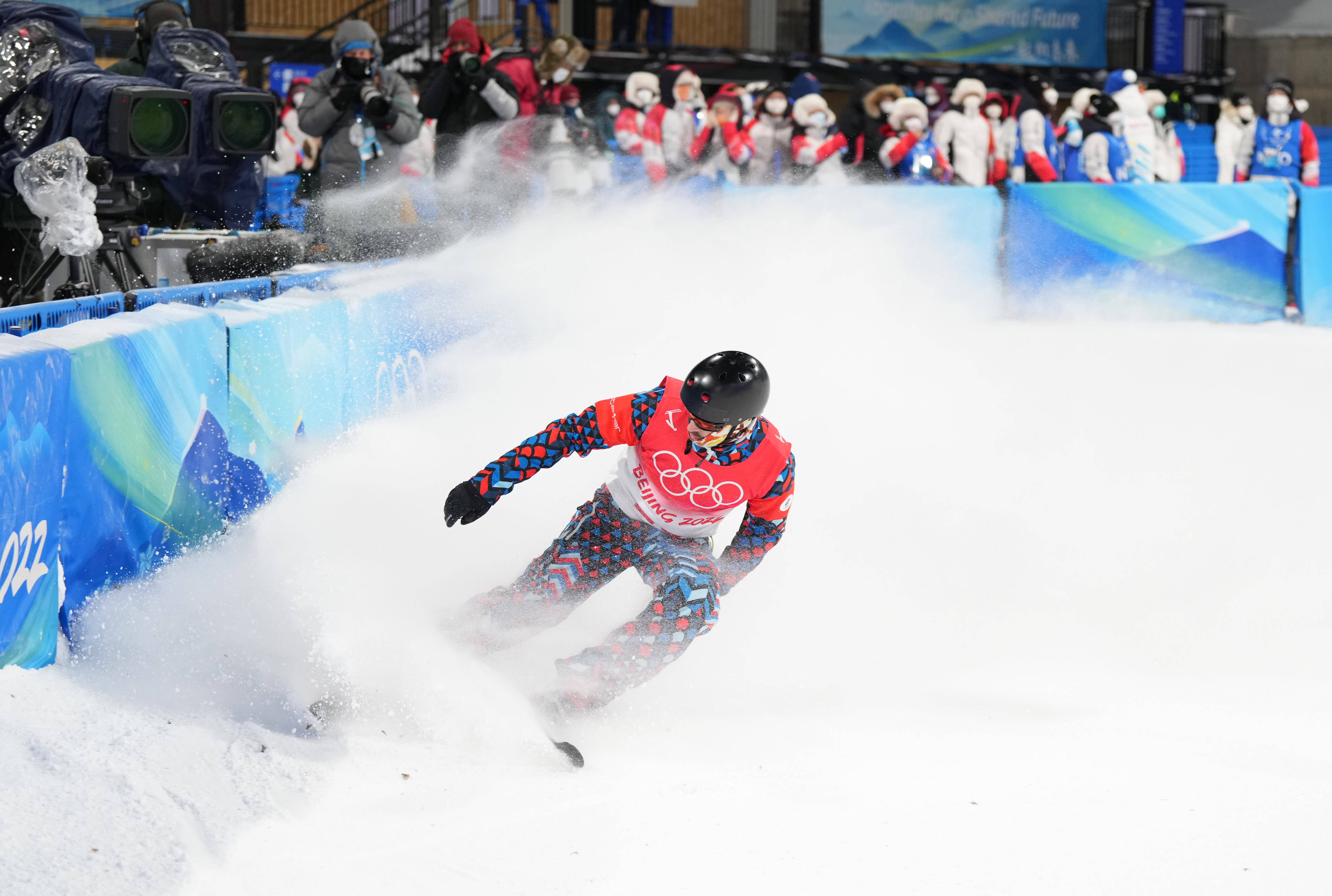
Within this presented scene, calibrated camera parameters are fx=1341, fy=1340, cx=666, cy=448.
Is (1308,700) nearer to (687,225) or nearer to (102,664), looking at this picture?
(102,664)

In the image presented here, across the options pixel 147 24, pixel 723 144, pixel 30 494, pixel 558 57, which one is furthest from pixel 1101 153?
pixel 30 494

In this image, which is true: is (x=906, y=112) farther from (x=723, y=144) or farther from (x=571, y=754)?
(x=571, y=754)

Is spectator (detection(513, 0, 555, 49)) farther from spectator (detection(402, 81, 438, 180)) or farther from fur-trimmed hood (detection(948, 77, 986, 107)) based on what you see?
spectator (detection(402, 81, 438, 180))

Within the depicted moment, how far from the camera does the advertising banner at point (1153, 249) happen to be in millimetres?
10555

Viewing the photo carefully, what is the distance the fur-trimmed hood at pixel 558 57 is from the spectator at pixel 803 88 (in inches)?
111

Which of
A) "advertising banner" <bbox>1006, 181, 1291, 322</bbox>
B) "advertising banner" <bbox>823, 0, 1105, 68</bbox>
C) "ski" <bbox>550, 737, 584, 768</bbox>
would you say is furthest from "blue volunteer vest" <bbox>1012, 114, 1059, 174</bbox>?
"ski" <bbox>550, 737, 584, 768</bbox>

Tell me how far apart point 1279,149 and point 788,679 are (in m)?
13.2

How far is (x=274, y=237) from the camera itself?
630 centimetres

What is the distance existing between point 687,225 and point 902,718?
6.22m

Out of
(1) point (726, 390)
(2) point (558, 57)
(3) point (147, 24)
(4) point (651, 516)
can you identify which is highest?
(2) point (558, 57)

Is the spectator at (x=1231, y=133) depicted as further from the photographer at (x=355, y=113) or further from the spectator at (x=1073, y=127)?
the photographer at (x=355, y=113)

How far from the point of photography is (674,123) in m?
12.7

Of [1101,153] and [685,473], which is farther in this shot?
[1101,153]

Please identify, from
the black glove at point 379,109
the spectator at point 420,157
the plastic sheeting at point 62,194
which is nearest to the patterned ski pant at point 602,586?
the plastic sheeting at point 62,194
